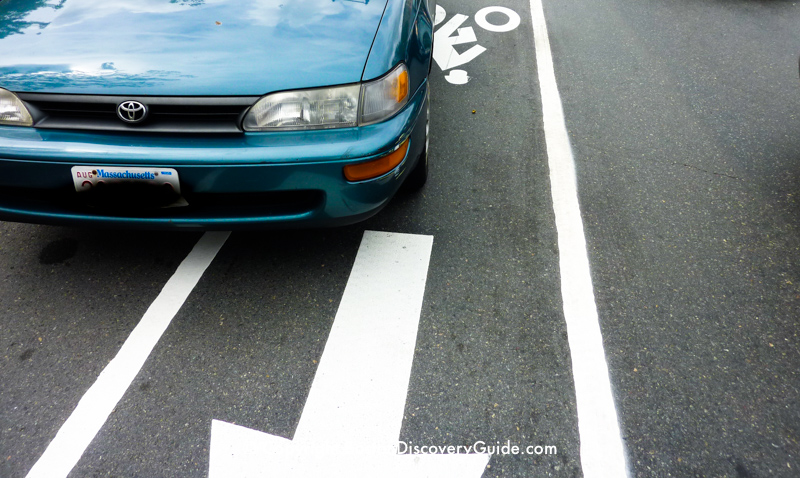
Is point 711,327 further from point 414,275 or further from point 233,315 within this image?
point 233,315

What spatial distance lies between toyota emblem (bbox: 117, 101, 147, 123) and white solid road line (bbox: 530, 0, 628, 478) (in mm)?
1934

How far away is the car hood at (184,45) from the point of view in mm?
2273

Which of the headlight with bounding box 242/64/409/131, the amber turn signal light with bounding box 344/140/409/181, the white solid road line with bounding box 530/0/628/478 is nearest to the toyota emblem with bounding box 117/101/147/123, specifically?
the headlight with bounding box 242/64/409/131

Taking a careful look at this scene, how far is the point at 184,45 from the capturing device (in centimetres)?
240

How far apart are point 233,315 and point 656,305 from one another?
190cm

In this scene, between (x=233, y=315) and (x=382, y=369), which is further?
(x=233, y=315)

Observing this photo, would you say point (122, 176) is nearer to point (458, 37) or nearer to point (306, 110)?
point (306, 110)

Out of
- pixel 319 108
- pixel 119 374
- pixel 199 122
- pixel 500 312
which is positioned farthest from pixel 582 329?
pixel 119 374

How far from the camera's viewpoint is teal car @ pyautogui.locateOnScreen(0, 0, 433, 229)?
226cm

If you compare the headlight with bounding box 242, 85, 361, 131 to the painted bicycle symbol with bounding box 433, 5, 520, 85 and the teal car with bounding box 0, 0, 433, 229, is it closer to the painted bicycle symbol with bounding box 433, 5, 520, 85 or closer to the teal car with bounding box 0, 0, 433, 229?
the teal car with bounding box 0, 0, 433, 229

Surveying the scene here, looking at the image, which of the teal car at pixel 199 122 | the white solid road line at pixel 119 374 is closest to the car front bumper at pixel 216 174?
the teal car at pixel 199 122

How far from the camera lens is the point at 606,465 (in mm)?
2000

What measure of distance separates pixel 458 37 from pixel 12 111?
4.43 m

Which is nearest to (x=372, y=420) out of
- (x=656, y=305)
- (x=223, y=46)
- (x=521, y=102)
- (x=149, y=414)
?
(x=149, y=414)
